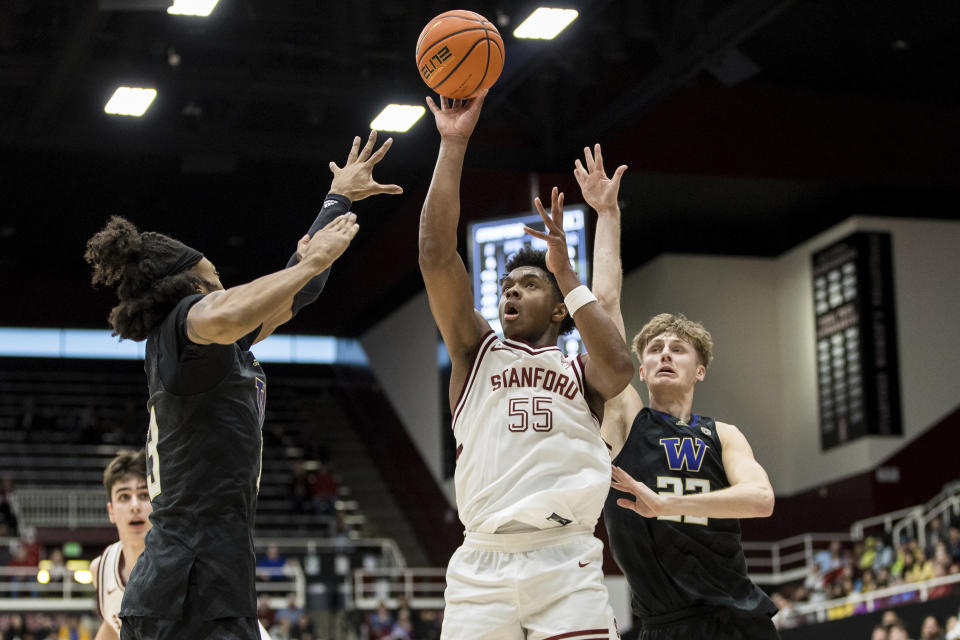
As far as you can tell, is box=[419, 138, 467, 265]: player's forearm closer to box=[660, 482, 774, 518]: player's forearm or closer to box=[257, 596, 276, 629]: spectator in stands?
box=[660, 482, 774, 518]: player's forearm

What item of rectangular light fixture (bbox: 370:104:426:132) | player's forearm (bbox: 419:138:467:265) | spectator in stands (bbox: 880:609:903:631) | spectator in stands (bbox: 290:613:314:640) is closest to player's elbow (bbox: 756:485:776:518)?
player's forearm (bbox: 419:138:467:265)

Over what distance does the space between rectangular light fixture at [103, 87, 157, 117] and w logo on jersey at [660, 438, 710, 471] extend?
11.8 metres

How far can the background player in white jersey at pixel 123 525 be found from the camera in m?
6.26

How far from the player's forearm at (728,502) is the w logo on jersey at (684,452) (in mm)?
223

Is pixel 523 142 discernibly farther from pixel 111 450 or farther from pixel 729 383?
pixel 111 450

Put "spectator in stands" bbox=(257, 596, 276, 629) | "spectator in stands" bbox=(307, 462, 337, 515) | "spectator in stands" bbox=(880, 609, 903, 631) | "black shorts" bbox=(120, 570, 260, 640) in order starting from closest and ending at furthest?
1. "black shorts" bbox=(120, 570, 260, 640)
2. "spectator in stands" bbox=(880, 609, 903, 631)
3. "spectator in stands" bbox=(257, 596, 276, 629)
4. "spectator in stands" bbox=(307, 462, 337, 515)

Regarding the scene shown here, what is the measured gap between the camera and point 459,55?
5.39 meters

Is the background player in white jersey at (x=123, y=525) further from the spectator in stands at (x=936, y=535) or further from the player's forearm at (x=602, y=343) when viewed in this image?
the spectator in stands at (x=936, y=535)

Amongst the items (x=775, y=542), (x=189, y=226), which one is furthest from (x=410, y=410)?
(x=775, y=542)

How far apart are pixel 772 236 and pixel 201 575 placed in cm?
1991

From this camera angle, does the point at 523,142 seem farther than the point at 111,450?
No

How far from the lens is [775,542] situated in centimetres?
2272

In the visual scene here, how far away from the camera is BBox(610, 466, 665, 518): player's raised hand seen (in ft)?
15.6

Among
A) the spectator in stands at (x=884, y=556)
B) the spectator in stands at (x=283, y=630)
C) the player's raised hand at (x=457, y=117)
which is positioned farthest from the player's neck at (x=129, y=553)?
the spectator in stands at (x=884, y=556)
